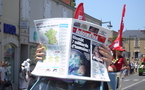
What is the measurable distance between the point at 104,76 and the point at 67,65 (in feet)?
2.60

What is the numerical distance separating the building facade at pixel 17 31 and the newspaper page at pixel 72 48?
12079 mm

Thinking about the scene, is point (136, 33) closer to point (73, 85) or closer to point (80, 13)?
point (80, 13)

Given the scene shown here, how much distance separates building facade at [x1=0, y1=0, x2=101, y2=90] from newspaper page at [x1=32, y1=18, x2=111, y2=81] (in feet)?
39.6

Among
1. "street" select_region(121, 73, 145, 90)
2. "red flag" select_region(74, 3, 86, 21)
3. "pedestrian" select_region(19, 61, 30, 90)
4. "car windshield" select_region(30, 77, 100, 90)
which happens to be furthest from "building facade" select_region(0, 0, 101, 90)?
"car windshield" select_region(30, 77, 100, 90)

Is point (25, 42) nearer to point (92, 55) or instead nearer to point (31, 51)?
point (31, 51)

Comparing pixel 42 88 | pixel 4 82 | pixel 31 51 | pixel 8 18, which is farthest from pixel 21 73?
pixel 42 88

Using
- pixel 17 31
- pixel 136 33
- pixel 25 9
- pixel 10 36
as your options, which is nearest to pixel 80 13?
pixel 10 36

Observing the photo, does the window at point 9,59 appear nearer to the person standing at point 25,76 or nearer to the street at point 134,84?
the person standing at point 25,76

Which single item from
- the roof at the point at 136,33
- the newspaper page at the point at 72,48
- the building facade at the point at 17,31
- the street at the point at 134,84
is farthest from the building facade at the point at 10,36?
the roof at the point at 136,33

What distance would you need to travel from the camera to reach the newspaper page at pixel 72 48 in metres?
4.73

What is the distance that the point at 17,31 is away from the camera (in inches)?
731

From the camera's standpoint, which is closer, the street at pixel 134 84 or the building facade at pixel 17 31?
the building facade at pixel 17 31

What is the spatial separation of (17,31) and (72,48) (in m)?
14.3

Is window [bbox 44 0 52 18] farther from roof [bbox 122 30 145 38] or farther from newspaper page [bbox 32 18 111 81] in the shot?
roof [bbox 122 30 145 38]
